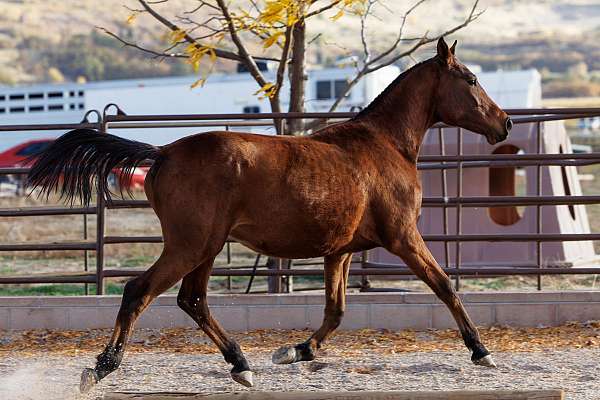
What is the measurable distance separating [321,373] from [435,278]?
0.99 meters

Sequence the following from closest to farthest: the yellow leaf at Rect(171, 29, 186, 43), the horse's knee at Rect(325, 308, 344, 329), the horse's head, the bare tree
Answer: the horse's head, the horse's knee at Rect(325, 308, 344, 329), the bare tree, the yellow leaf at Rect(171, 29, 186, 43)

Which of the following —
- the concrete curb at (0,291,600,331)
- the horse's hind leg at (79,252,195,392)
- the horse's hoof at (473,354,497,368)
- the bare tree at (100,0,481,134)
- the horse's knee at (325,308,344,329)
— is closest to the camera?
the horse's hind leg at (79,252,195,392)

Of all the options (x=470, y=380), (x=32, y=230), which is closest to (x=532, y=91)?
(x=32, y=230)

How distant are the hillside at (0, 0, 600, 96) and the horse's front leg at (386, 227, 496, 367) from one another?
60.6m

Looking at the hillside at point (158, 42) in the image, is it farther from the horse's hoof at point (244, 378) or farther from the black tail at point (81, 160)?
the horse's hoof at point (244, 378)

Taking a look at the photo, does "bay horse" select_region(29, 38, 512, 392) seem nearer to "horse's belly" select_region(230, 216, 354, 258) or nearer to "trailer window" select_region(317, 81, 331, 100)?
"horse's belly" select_region(230, 216, 354, 258)

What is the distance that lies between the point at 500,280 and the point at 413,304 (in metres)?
4.97

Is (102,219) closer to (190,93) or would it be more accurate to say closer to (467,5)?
(190,93)

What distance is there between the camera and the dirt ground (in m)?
6.41

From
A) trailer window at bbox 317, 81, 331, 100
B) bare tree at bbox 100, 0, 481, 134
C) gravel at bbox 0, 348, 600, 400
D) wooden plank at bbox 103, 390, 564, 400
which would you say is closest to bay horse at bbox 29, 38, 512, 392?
gravel at bbox 0, 348, 600, 400

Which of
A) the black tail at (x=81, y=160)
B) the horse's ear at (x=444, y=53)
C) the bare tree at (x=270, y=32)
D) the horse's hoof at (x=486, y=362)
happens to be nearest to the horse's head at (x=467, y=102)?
the horse's ear at (x=444, y=53)

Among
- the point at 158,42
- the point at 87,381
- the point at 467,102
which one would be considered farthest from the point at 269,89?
the point at 158,42

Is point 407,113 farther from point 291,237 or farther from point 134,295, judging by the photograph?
point 134,295

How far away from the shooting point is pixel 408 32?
100 meters
